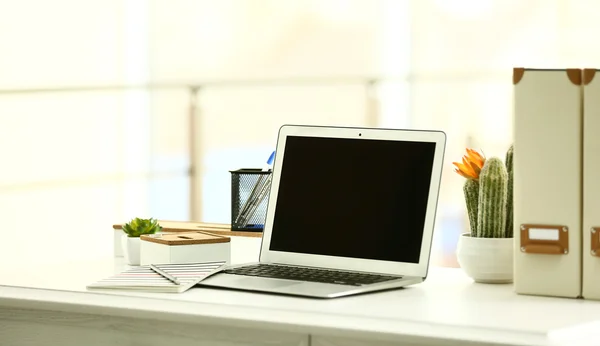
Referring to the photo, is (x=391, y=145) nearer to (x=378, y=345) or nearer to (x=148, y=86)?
(x=378, y=345)

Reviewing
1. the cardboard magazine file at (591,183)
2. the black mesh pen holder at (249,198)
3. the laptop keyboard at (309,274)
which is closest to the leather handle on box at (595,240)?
the cardboard magazine file at (591,183)

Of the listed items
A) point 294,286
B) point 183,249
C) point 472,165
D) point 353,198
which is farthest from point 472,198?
point 183,249

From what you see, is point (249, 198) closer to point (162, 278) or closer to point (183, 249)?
point (183, 249)

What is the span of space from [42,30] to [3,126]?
46 centimetres

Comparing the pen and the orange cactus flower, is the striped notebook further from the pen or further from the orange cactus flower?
the orange cactus flower

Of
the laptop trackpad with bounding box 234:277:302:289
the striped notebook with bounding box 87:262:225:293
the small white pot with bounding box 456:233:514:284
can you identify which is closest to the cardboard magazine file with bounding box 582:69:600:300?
the small white pot with bounding box 456:233:514:284

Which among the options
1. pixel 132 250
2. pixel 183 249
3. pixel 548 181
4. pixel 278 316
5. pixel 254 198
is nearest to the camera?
pixel 278 316

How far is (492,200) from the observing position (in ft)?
4.50

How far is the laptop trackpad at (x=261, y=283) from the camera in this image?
4.25 ft

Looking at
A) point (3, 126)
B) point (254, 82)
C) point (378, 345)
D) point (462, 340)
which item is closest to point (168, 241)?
point (378, 345)

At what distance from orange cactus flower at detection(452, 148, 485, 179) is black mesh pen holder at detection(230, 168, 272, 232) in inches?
18.2

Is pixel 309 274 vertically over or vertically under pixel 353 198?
under

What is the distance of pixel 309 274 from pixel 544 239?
13.3 inches

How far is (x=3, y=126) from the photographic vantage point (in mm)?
3248
